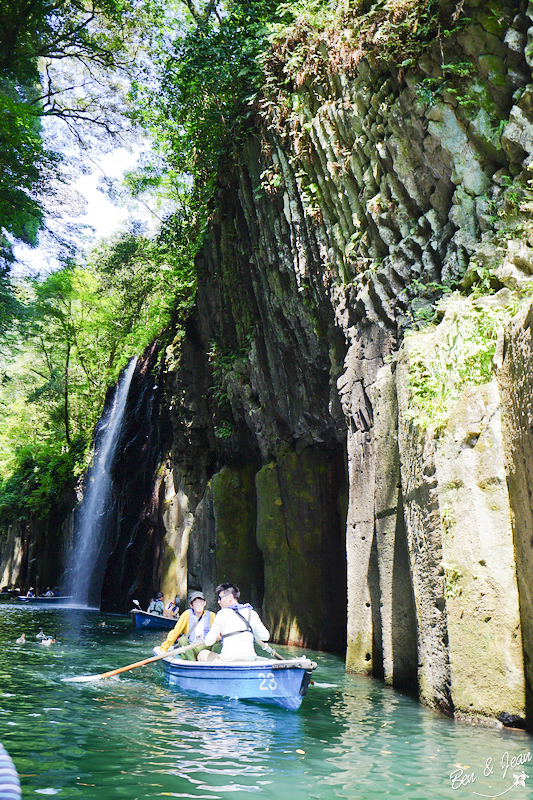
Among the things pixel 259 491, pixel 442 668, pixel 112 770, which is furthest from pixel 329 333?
pixel 112 770

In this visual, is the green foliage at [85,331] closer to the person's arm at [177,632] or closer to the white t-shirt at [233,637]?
the person's arm at [177,632]

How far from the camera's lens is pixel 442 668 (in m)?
6.87

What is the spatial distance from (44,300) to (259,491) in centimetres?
2354

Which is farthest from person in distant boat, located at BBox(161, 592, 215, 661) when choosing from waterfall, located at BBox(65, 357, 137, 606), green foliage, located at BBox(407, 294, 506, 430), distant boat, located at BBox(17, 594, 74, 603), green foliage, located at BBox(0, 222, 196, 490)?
distant boat, located at BBox(17, 594, 74, 603)

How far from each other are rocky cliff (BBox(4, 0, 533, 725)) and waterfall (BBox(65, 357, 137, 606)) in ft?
41.3

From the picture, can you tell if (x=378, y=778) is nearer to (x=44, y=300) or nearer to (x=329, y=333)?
(x=329, y=333)

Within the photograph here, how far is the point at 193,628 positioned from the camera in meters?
10.2

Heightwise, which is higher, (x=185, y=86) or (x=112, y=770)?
(x=185, y=86)

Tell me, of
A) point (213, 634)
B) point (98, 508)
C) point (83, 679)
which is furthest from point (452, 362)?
point (98, 508)

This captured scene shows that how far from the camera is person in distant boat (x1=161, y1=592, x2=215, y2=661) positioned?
31.6 feet

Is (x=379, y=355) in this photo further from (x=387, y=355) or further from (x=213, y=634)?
(x=213, y=634)

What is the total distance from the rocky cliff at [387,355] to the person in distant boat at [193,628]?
105 inches

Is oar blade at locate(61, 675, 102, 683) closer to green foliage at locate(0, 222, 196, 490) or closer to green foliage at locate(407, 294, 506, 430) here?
green foliage at locate(407, 294, 506, 430)

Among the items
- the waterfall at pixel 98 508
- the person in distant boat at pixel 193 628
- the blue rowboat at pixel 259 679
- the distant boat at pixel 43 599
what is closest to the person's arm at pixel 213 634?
the blue rowboat at pixel 259 679
